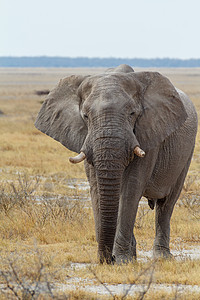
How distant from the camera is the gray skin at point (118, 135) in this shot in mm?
5645

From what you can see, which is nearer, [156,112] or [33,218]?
[156,112]

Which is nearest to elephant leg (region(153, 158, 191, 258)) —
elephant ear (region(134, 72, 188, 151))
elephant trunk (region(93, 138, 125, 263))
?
elephant ear (region(134, 72, 188, 151))

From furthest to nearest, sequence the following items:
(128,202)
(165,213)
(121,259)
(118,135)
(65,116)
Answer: (165,213), (65,116), (121,259), (128,202), (118,135)

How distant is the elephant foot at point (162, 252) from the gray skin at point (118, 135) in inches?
1.6

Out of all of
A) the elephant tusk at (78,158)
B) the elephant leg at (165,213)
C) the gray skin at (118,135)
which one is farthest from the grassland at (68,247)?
the elephant tusk at (78,158)

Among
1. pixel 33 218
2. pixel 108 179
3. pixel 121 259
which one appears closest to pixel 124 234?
pixel 121 259

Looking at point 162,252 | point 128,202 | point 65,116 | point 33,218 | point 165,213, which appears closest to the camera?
point 128,202

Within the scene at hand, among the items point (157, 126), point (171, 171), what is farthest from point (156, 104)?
point (171, 171)

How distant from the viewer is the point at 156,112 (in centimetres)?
641

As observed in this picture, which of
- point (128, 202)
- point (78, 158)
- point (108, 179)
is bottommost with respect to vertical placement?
point (128, 202)

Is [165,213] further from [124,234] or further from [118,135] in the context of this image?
[118,135]

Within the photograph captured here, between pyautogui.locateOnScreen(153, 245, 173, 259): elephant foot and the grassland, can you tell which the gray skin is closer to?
pyautogui.locateOnScreen(153, 245, 173, 259): elephant foot

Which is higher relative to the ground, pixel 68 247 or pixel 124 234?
pixel 124 234

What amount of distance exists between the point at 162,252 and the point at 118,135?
92.2 inches
